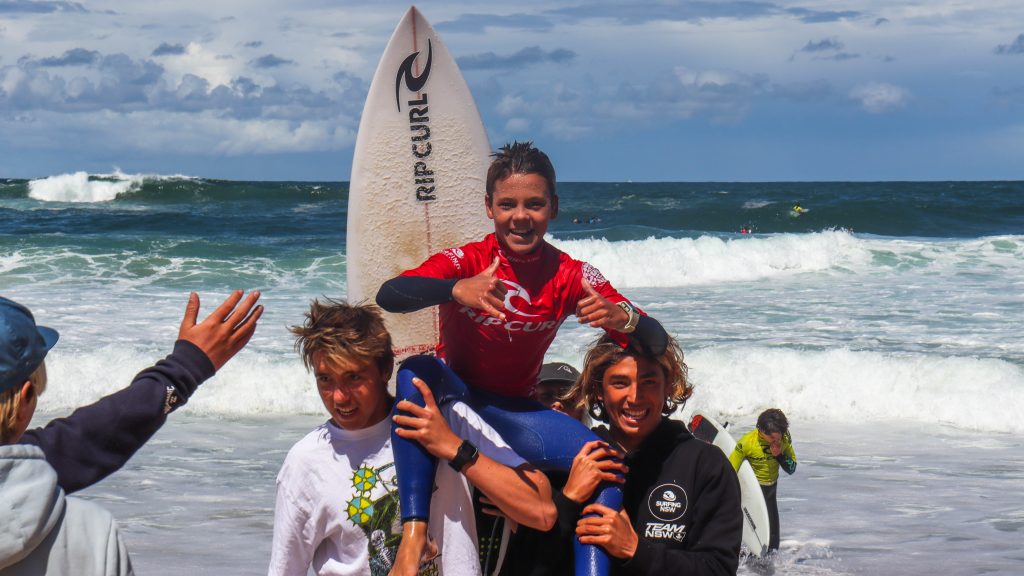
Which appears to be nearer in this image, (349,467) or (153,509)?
(349,467)

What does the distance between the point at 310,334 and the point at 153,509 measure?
395 cm

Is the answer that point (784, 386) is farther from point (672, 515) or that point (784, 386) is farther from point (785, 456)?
point (672, 515)

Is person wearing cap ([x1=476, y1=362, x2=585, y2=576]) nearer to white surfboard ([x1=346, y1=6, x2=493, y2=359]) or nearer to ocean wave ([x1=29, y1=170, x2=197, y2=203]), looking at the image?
white surfboard ([x1=346, y1=6, x2=493, y2=359])

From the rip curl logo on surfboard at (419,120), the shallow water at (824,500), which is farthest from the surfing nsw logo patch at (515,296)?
the shallow water at (824,500)

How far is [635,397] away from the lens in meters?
2.46

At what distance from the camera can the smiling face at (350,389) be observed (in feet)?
7.66

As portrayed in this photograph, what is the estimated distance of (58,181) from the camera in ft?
110

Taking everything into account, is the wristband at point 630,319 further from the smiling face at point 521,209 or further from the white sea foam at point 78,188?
the white sea foam at point 78,188

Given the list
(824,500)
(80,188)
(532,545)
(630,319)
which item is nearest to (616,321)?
(630,319)

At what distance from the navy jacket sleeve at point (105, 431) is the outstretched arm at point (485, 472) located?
0.59 meters

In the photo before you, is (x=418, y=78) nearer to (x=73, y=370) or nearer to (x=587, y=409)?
(x=587, y=409)

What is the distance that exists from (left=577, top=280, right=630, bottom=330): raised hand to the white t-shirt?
1.08 feet

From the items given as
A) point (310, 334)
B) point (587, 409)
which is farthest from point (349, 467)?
point (587, 409)

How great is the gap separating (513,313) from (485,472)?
0.46 m
